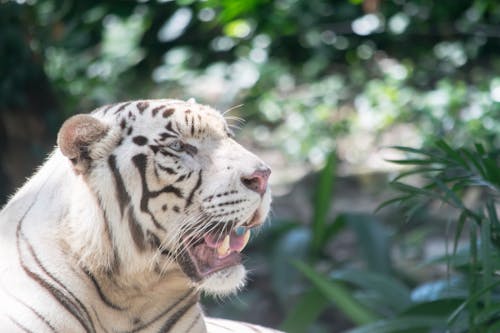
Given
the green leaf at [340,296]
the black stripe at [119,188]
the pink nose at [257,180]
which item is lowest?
Answer: the green leaf at [340,296]

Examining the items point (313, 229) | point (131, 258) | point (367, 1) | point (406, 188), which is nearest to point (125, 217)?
point (131, 258)

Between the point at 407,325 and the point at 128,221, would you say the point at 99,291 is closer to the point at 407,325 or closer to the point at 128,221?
the point at 128,221

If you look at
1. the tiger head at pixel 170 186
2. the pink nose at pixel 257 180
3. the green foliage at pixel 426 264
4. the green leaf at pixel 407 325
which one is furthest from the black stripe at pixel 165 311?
the green leaf at pixel 407 325

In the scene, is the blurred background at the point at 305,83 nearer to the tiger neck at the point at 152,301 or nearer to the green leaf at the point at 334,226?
the green leaf at the point at 334,226

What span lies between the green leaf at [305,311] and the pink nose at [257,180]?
2.17m

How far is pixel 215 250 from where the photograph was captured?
8.04ft

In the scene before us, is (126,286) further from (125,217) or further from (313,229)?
(313,229)

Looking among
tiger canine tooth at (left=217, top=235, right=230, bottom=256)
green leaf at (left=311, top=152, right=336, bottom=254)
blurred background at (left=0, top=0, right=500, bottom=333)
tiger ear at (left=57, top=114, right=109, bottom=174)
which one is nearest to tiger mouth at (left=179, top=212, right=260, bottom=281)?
tiger canine tooth at (left=217, top=235, right=230, bottom=256)

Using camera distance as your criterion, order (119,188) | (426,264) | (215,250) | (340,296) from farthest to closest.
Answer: (340,296)
(426,264)
(215,250)
(119,188)

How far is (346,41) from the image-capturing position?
221 inches

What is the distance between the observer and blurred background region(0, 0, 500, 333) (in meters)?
5.14

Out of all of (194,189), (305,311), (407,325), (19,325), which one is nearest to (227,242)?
(194,189)

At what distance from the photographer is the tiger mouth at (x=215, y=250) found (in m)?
2.38

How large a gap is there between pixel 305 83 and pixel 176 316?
4395mm
